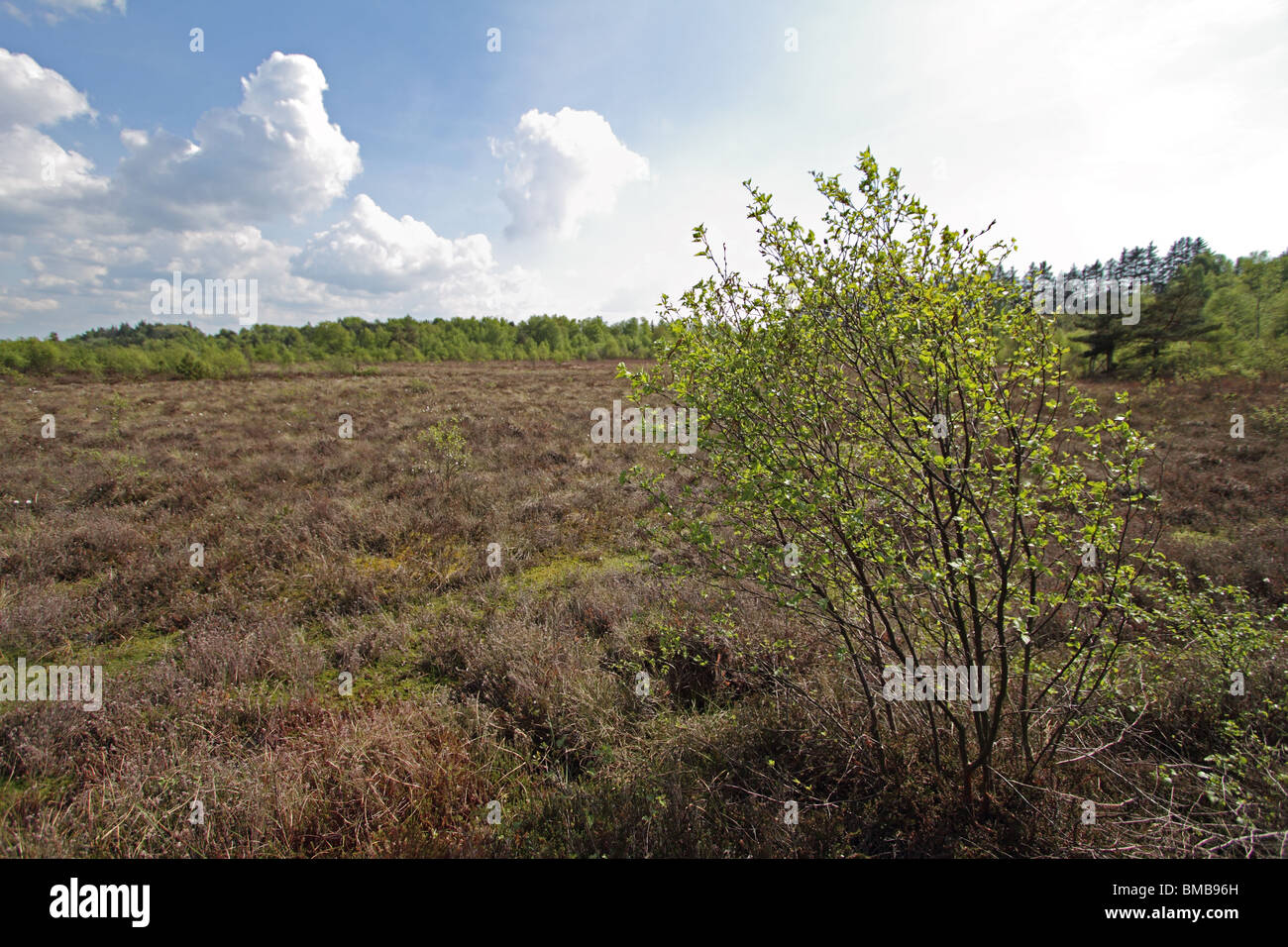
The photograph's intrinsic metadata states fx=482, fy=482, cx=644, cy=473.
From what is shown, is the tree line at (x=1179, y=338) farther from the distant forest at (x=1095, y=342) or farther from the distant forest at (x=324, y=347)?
the distant forest at (x=324, y=347)

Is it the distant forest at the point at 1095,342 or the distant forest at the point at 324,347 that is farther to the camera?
the distant forest at the point at 324,347

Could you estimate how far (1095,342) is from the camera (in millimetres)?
22703

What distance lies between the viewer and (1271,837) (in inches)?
80.2

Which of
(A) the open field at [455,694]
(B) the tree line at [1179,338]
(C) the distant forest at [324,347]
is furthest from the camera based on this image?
(C) the distant forest at [324,347]

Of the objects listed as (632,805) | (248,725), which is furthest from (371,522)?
(632,805)

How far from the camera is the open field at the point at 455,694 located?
2.62 meters

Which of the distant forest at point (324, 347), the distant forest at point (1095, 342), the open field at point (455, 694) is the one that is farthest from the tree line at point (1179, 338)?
the distant forest at point (324, 347)

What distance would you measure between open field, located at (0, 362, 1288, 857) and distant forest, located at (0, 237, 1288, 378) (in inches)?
101

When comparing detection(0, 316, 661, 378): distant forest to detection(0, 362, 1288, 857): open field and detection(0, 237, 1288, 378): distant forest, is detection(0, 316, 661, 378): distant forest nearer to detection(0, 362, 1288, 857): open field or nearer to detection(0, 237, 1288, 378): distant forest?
detection(0, 237, 1288, 378): distant forest

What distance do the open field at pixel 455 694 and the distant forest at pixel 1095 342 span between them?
2571mm

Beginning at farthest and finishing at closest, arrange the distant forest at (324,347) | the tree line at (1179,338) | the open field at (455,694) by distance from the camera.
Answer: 1. the distant forest at (324,347)
2. the tree line at (1179,338)
3. the open field at (455,694)

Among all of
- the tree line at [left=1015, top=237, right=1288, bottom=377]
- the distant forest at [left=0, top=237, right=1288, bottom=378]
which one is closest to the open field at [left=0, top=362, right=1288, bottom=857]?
the distant forest at [left=0, top=237, right=1288, bottom=378]

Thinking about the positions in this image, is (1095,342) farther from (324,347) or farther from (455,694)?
(324,347)
